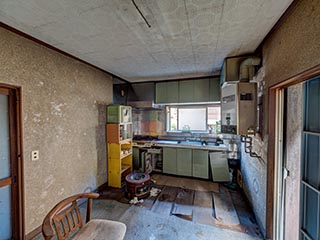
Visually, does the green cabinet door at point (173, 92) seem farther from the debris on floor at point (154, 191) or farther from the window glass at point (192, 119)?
the debris on floor at point (154, 191)

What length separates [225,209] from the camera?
265cm

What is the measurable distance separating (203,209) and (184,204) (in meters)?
0.33

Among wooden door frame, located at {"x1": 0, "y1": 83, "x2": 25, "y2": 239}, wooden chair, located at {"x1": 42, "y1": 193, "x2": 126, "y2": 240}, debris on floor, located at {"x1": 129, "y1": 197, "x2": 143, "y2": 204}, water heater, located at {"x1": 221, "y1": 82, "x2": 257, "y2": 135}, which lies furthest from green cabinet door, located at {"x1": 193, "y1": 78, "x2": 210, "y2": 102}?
wooden door frame, located at {"x1": 0, "y1": 83, "x2": 25, "y2": 239}

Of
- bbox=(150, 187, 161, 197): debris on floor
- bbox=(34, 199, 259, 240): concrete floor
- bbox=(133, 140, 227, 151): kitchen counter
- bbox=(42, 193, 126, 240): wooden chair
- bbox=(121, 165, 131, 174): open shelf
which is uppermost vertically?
bbox=(133, 140, 227, 151): kitchen counter

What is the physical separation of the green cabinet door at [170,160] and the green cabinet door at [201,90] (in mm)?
1417

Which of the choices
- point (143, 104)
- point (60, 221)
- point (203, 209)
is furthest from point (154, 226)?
point (143, 104)

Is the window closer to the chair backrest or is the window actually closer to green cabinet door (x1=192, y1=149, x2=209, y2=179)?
green cabinet door (x1=192, y1=149, x2=209, y2=179)

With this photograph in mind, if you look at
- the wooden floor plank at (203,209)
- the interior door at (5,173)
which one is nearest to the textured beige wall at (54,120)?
the interior door at (5,173)

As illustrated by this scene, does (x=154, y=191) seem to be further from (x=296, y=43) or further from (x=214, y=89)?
(x=296, y=43)

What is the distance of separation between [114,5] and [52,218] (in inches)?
72.1

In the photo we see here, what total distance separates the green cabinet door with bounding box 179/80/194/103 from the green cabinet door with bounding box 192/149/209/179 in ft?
4.16

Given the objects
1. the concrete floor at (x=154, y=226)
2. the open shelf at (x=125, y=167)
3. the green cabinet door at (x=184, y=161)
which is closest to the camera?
the concrete floor at (x=154, y=226)

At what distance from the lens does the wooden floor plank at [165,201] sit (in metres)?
2.63

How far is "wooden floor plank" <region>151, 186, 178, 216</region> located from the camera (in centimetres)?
263
